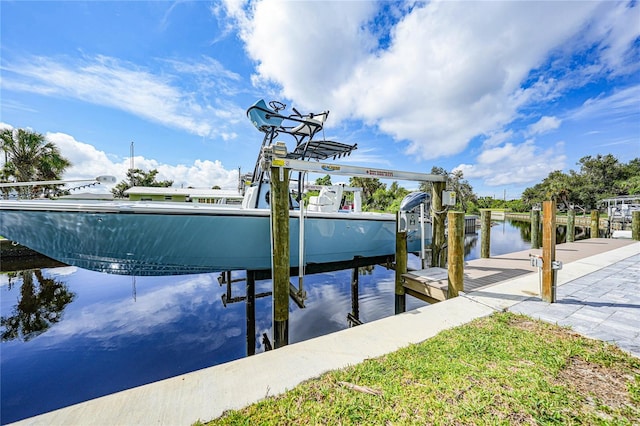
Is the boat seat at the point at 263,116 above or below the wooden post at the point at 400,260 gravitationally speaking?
above

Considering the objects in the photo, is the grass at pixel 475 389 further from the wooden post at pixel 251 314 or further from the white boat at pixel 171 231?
the wooden post at pixel 251 314

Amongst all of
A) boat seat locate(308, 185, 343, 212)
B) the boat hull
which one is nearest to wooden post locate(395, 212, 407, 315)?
the boat hull

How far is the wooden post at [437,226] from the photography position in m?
5.71

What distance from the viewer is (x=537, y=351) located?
2.31 metres

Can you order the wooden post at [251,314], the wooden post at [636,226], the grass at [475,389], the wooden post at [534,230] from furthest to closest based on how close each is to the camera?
the wooden post at [636,226], the wooden post at [534,230], the wooden post at [251,314], the grass at [475,389]

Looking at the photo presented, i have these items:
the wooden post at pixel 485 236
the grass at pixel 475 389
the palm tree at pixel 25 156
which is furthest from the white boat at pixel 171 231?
the palm tree at pixel 25 156

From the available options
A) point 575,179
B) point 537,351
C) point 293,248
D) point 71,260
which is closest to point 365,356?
point 537,351

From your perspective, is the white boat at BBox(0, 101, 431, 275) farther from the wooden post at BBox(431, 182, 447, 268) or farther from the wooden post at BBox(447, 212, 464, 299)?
the wooden post at BBox(447, 212, 464, 299)

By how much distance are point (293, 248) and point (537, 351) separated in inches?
153

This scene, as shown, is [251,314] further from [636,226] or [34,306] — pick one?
[636,226]

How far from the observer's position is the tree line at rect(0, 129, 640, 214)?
16.2m

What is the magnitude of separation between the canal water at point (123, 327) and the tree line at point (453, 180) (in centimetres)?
1282

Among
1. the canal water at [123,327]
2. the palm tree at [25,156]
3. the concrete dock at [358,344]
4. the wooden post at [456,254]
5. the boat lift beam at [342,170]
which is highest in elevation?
the palm tree at [25,156]

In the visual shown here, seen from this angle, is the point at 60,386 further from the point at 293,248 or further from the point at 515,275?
the point at 515,275
